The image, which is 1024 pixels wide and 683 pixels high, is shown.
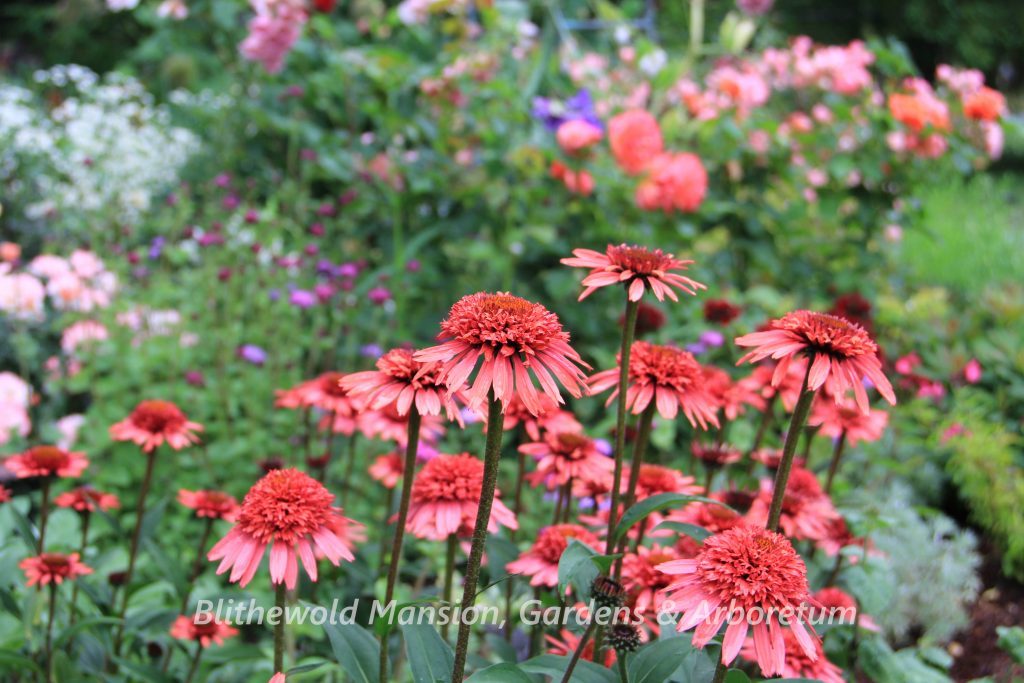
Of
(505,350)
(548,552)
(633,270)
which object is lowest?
(548,552)

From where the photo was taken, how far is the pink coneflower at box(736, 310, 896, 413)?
1.05 meters

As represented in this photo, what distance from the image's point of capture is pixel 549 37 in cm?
364

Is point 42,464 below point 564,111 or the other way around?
below

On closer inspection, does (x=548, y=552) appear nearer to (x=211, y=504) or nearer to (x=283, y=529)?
(x=283, y=529)

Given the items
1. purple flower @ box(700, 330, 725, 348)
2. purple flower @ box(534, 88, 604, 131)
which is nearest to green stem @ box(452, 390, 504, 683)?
purple flower @ box(700, 330, 725, 348)

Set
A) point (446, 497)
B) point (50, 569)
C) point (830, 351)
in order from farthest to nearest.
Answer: point (50, 569) → point (446, 497) → point (830, 351)

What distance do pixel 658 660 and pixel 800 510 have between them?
538mm

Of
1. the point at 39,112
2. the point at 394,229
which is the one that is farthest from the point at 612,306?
the point at 39,112

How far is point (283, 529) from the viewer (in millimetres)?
1096

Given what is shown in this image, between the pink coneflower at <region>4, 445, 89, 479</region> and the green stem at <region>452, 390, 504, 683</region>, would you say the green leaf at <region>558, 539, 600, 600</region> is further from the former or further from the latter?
the pink coneflower at <region>4, 445, 89, 479</region>

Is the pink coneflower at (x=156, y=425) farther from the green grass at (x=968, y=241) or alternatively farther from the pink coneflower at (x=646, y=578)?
the green grass at (x=968, y=241)

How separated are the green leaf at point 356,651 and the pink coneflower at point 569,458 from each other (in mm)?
388

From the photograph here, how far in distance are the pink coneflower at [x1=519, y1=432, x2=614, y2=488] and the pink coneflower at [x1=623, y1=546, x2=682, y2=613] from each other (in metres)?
0.15

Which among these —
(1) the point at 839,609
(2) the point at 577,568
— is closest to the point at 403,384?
(2) the point at 577,568
